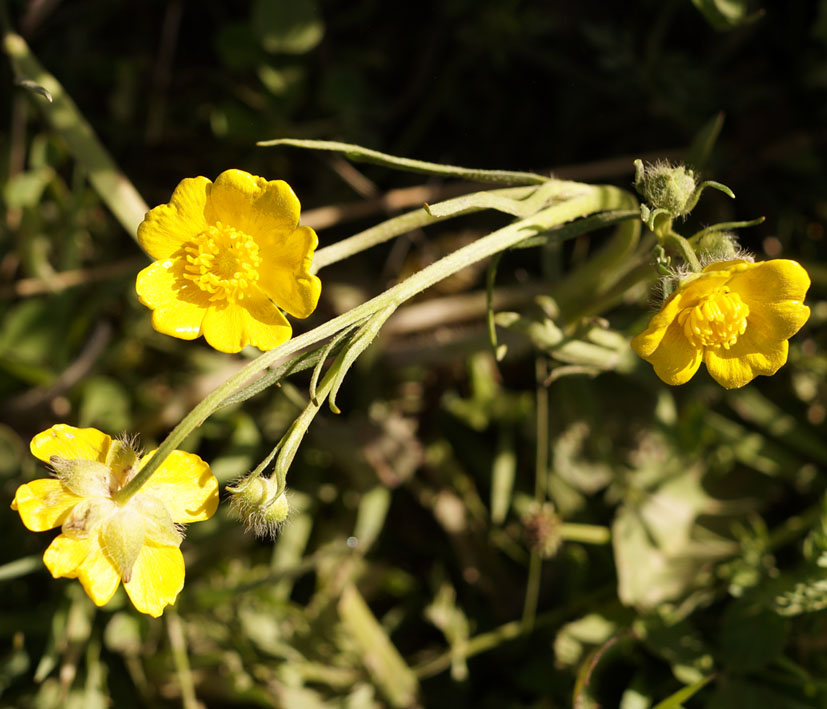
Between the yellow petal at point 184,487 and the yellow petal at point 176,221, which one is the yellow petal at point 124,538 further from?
the yellow petal at point 176,221

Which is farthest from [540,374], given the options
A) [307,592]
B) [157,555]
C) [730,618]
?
[157,555]

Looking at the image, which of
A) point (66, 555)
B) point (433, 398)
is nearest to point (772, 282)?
point (66, 555)

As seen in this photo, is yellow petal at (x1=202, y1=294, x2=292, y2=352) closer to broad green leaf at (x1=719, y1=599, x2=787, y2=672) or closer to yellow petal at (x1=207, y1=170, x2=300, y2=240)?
yellow petal at (x1=207, y1=170, x2=300, y2=240)

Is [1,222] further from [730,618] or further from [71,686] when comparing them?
[730,618]

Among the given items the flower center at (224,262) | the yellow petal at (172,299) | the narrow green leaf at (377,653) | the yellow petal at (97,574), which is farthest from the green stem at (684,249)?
the narrow green leaf at (377,653)

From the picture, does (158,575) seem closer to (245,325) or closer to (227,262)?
(245,325)
